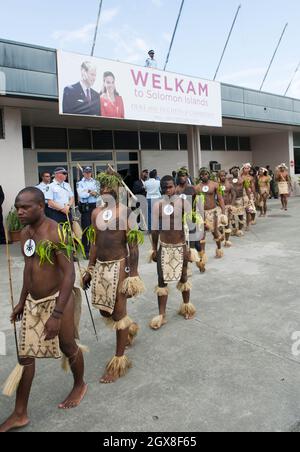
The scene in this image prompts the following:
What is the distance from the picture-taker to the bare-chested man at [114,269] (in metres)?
3.34

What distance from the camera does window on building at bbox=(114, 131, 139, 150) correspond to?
50.6 feet

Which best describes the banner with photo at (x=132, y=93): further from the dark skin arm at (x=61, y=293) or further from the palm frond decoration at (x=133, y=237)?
the dark skin arm at (x=61, y=293)

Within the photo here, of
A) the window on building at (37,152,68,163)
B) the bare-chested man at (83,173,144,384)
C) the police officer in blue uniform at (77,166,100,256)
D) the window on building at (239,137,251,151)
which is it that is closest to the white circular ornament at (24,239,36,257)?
the bare-chested man at (83,173,144,384)

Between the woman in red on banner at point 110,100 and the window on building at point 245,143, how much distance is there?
13.2 m

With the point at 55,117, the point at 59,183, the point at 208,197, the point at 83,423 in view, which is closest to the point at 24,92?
the point at 59,183

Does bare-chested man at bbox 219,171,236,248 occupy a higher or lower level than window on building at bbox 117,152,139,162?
lower

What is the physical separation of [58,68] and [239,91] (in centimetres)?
819

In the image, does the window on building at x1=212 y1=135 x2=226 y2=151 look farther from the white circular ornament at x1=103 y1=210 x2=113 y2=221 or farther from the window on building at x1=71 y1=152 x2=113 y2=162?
the white circular ornament at x1=103 y1=210 x2=113 y2=221

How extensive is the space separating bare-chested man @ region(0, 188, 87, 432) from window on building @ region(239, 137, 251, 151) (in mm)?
20399

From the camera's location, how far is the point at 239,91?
14648 millimetres

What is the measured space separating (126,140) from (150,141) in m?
1.31

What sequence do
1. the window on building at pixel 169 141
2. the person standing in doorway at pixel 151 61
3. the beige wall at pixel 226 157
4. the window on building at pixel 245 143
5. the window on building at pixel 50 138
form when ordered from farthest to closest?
the window on building at pixel 245 143
the beige wall at pixel 226 157
the window on building at pixel 169 141
the window on building at pixel 50 138
the person standing in doorway at pixel 151 61

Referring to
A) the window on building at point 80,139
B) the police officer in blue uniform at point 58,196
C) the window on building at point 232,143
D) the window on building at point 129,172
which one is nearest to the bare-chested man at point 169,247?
the police officer in blue uniform at point 58,196

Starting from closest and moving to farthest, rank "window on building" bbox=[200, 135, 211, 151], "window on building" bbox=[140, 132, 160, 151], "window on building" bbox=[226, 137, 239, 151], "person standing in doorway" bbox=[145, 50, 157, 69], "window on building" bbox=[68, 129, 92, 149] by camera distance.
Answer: "person standing in doorway" bbox=[145, 50, 157, 69]
"window on building" bbox=[68, 129, 92, 149]
"window on building" bbox=[140, 132, 160, 151]
"window on building" bbox=[200, 135, 211, 151]
"window on building" bbox=[226, 137, 239, 151]
